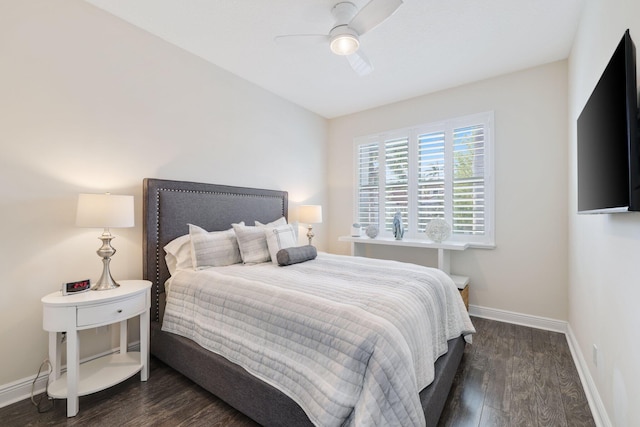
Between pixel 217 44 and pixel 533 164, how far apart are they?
11.6ft

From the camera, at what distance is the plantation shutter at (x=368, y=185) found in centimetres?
437

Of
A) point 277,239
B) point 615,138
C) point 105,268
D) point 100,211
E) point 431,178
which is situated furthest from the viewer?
point 431,178

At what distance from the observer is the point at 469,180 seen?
11.5 ft

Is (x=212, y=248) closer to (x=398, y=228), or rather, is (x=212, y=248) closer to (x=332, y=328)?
(x=332, y=328)

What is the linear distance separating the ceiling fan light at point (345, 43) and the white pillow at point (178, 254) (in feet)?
6.79

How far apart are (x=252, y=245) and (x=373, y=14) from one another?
2.14 meters

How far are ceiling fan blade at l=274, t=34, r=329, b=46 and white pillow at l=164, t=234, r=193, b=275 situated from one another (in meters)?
1.98

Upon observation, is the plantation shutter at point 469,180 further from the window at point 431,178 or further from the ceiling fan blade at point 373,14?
the ceiling fan blade at point 373,14

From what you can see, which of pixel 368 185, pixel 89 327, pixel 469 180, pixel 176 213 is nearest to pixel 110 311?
pixel 89 327

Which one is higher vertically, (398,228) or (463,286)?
(398,228)

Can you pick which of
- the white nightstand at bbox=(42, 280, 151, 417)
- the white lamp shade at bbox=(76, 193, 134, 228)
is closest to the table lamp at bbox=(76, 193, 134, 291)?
the white lamp shade at bbox=(76, 193, 134, 228)

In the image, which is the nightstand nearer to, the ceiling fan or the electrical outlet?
the ceiling fan

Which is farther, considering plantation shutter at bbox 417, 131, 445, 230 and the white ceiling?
plantation shutter at bbox 417, 131, 445, 230

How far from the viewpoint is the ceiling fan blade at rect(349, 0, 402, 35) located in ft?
6.11
